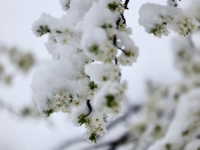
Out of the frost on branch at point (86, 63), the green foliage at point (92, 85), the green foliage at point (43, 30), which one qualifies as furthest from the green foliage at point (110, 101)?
the green foliage at point (43, 30)

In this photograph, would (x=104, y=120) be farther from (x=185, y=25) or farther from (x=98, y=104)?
(x=185, y=25)

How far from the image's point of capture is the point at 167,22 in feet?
2.90

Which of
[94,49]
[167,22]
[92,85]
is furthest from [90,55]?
[167,22]

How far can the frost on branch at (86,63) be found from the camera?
2.20 ft

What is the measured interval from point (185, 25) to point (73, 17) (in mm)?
290

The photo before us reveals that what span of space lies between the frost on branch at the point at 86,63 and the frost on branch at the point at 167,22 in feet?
0.32

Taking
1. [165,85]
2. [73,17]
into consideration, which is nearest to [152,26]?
[73,17]

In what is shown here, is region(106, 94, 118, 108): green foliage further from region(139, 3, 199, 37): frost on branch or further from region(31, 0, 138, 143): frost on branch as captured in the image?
region(139, 3, 199, 37): frost on branch

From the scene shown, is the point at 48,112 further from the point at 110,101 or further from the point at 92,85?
the point at 110,101

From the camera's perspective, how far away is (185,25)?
875 millimetres

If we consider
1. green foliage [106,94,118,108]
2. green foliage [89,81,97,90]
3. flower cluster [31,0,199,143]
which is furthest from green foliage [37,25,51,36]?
green foliage [106,94,118,108]

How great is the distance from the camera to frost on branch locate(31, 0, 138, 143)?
2.20 feet

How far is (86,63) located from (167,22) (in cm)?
24

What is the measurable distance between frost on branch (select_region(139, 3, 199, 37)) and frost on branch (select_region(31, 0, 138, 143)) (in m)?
0.10
